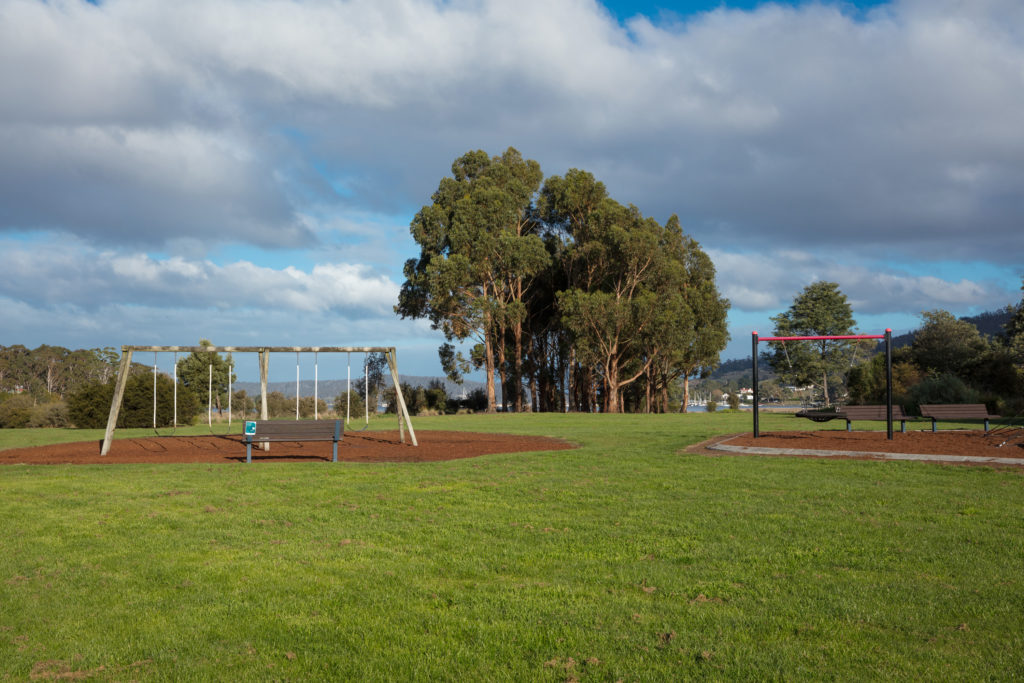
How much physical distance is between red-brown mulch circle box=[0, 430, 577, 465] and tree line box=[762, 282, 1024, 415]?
1125 cm

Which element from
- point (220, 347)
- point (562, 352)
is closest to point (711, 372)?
point (562, 352)

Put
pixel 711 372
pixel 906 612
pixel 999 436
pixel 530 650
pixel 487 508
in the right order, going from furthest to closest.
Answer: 1. pixel 711 372
2. pixel 999 436
3. pixel 487 508
4. pixel 906 612
5. pixel 530 650

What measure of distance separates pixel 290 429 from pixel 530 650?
11.1m

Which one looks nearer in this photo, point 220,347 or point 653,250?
point 220,347

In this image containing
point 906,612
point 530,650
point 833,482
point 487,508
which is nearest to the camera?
point 530,650

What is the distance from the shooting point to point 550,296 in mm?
54969

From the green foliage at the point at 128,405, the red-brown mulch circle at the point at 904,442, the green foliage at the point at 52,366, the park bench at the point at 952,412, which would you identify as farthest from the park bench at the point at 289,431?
the green foliage at the point at 52,366

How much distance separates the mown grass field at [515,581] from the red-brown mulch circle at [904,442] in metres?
4.22

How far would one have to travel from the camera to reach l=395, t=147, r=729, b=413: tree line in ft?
156

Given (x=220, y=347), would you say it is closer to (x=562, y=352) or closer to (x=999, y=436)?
(x=999, y=436)

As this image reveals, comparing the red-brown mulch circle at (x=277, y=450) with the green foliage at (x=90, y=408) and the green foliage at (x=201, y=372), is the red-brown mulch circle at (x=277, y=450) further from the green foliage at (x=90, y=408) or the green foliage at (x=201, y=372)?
the green foliage at (x=201, y=372)

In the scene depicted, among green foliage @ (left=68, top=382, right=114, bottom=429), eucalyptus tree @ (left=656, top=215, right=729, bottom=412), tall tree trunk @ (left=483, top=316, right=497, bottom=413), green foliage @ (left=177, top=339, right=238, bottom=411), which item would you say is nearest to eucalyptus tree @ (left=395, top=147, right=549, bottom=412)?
tall tree trunk @ (left=483, top=316, right=497, bottom=413)

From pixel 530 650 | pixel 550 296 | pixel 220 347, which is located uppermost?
pixel 550 296

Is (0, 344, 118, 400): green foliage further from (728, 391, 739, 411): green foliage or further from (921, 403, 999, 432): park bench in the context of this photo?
(921, 403, 999, 432): park bench
